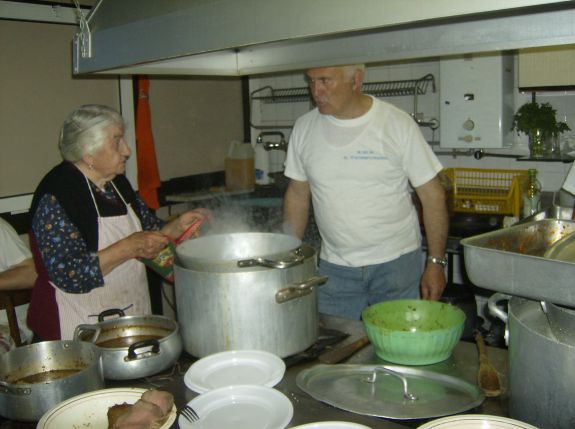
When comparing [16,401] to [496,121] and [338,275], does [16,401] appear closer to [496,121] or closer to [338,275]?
[338,275]

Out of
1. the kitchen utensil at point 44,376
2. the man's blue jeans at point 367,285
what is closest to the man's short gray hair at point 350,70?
A: the man's blue jeans at point 367,285

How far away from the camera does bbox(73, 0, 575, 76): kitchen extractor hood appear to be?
93 cm

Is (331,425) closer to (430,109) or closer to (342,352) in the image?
(342,352)

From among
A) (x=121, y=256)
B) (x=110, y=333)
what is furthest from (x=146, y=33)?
(x=121, y=256)

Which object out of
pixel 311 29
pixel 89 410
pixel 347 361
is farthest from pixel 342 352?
pixel 311 29

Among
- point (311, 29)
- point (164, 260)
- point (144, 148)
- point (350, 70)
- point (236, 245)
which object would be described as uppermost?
point (350, 70)

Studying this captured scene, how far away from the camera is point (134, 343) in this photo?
1457 mm

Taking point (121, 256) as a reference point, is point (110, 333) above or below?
below

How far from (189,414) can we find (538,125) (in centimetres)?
315

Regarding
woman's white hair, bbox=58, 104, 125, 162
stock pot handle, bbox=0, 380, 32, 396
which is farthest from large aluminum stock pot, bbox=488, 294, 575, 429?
woman's white hair, bbox=58, 104, 125, 162

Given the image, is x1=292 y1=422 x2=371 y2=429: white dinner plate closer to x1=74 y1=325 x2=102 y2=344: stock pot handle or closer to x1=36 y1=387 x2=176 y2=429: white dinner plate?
x1=36 y1=387 x2=176 y2=429: white dinner plate

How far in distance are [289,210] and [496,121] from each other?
1653mm

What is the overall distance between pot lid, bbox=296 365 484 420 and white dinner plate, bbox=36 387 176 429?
344mm

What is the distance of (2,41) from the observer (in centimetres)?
338
